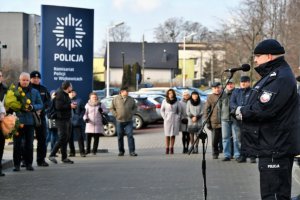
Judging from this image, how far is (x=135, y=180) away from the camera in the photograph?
509 inches

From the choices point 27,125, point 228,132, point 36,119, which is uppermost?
point 36,119

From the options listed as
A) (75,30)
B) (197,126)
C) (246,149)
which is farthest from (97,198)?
(75,30)

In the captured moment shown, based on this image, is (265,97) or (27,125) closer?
(265,97)

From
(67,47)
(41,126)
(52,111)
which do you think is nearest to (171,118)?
(67,47)

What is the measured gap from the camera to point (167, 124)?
1988cm

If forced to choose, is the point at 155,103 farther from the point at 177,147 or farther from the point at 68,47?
the point at 68,47

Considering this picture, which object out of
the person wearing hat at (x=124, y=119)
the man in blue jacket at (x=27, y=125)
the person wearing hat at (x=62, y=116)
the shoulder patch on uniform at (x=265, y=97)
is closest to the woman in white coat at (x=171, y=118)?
the person wearing hat at (x=124, y=119)

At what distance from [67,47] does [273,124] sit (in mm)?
14117

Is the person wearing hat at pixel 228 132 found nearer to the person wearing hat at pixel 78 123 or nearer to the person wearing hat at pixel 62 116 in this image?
the person wearing hat at pixel 62 116

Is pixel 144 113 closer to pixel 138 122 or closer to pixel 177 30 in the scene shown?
pixel 138 122

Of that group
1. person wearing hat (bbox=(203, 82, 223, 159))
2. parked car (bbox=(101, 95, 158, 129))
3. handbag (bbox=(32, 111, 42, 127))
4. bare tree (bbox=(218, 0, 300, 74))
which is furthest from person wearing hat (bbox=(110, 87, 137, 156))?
bare tree (bbox=(218, 0, 300, 74))

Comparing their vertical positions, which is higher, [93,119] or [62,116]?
[62,116]

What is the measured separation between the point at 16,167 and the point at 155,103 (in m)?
18.6

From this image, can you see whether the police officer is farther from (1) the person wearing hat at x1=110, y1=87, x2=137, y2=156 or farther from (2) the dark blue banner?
(2) the dark blue banner
